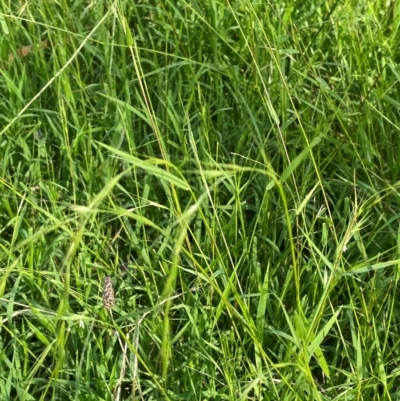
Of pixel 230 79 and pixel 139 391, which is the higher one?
pixel 230 79

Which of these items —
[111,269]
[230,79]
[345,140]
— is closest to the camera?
[111,269]

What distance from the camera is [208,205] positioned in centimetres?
159

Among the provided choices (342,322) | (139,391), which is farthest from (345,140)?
(139,391)

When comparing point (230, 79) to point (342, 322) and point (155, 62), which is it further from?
point (342, 322)

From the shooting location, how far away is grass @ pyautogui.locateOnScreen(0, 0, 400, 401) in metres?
1.36

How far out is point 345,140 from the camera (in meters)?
1.71

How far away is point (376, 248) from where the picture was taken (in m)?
1.59

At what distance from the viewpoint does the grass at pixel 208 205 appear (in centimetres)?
136

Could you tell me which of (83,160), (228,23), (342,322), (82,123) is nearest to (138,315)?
(342,322)

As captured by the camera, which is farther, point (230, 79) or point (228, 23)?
point (228, 23)

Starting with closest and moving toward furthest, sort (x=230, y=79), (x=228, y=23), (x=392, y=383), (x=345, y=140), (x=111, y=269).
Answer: (x=392, y=383) < (x=111, y=269) < (x=345, y=140) < (x=230, y=79) < (x=228, y=23)

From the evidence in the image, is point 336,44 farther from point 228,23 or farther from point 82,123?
point 82,123

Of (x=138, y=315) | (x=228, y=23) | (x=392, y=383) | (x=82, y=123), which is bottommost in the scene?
(x=392, y=383)

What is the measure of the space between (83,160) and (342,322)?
67cm
